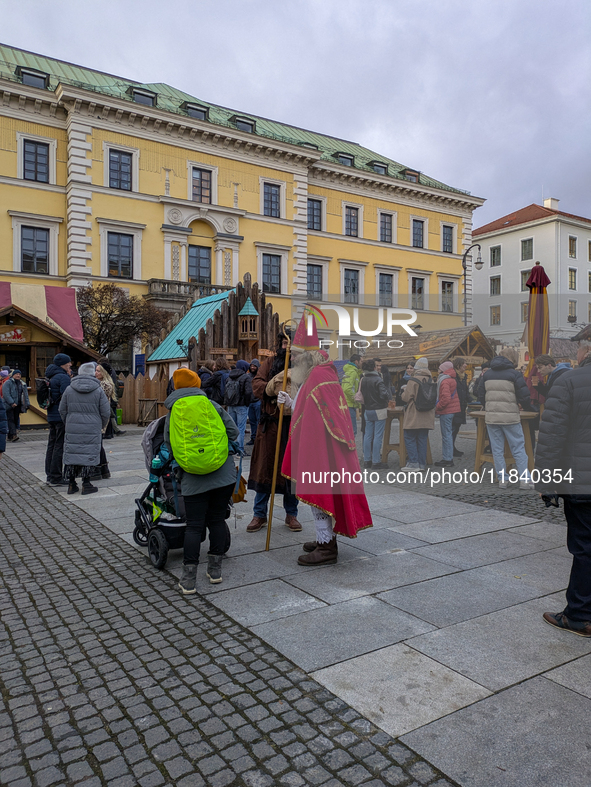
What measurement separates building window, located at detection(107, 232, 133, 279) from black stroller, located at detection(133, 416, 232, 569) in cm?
2614

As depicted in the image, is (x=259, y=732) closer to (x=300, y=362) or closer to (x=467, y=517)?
(x=300, y=362)

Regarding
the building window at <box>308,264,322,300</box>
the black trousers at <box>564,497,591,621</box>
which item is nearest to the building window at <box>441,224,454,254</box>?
the building window at <box>308,264,322,300</box>

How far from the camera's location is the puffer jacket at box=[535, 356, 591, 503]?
11.9 ft

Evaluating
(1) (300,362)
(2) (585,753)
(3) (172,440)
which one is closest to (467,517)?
(1) (300,362)

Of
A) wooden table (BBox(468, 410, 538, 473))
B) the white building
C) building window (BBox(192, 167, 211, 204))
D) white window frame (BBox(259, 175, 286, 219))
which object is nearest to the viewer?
the white building

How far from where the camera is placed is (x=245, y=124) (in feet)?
117

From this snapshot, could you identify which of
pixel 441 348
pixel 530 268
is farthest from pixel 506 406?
pixel 530 268

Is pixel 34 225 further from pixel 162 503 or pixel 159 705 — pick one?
pixel 159 705

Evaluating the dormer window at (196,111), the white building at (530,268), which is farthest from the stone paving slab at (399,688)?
the dormer window at (196,111)

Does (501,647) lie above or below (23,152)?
below

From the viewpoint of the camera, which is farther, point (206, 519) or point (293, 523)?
point (293, 523)

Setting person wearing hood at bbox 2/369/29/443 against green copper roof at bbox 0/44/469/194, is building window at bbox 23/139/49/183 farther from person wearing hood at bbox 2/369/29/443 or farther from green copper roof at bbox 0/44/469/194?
person wearing hood at bbox 2/369/29/443

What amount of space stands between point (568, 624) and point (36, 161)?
30.9 m

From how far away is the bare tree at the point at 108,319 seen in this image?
69.6 feet
